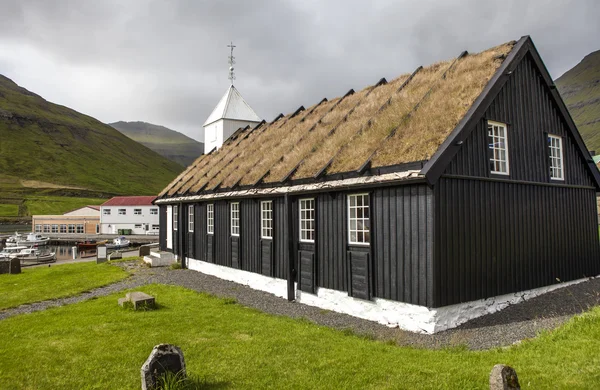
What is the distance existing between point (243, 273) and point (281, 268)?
10.2ft

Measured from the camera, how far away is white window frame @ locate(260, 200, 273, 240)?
51.1 ft

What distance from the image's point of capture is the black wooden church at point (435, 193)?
10.3 meters

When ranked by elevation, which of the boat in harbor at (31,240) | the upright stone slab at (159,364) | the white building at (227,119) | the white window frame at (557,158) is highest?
the white building at (227,119)

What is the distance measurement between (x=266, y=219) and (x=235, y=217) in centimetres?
278

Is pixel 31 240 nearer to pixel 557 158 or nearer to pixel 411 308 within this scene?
pixel 411 308

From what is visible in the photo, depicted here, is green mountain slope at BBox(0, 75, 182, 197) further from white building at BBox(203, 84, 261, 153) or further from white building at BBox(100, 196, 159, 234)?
white building at BBox(203, 84, 261, 153)

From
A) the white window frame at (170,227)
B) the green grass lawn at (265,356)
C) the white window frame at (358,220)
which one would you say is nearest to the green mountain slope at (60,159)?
the white window frame at (170,227)

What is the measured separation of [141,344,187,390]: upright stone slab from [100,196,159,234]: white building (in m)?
69.9

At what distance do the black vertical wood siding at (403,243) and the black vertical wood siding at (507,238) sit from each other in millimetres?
270

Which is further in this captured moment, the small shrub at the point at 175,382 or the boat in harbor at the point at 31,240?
the boat in harbor at the point at 31,240

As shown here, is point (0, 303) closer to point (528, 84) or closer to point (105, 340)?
point (105, 340)

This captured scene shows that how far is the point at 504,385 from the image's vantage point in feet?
16.6

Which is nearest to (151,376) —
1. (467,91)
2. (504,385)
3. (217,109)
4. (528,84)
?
(504,385)

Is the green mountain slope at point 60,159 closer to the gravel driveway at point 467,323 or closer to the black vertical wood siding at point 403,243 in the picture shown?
the gravel driveway at point 467,323
